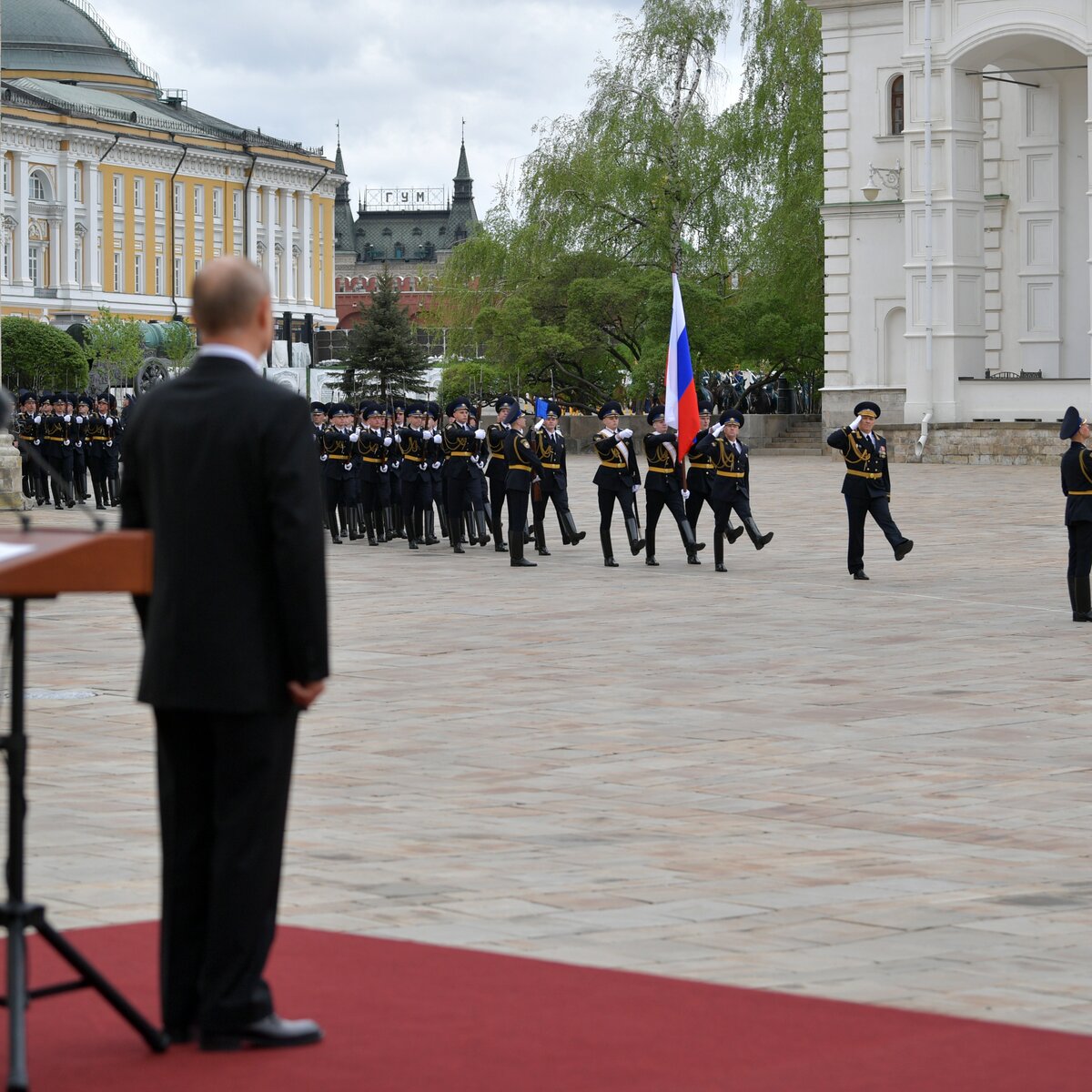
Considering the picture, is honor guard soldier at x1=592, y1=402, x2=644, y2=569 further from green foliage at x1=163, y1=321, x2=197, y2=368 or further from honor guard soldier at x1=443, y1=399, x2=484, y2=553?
green foliage at x1=163, y1=321, x2=197, y2=368

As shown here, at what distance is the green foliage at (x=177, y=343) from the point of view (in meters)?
88.8

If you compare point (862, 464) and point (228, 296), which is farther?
point (862, 464)

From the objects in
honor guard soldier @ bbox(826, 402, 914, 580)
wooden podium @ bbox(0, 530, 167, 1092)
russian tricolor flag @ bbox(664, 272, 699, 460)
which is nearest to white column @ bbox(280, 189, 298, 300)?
russian tricolor flag @ bbox(664, 272, 699, 460)

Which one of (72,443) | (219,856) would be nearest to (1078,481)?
(219,856)

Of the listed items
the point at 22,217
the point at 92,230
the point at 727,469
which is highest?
the point at 22,217

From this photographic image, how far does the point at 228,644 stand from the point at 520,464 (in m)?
19.3

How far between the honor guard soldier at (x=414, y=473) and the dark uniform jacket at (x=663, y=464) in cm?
427

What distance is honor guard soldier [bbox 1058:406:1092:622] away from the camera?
16.8m

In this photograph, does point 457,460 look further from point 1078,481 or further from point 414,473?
point 1078,481

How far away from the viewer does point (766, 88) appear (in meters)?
57.6

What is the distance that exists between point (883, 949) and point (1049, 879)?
1.41 metres

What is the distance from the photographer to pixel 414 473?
27.0m

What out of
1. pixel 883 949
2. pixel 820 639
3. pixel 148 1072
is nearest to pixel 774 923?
pixel 883 949

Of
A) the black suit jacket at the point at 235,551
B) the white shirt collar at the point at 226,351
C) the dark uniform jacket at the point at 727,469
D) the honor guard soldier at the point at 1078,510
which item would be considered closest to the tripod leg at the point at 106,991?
the black suit jacket at the point at 235,551
